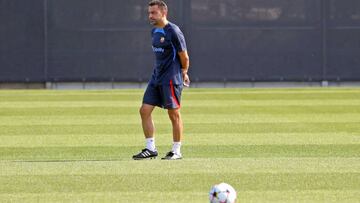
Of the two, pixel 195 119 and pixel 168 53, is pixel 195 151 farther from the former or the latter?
pixel 195 119

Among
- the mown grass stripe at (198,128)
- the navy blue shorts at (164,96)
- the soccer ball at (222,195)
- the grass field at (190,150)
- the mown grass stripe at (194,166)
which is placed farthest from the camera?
the mown grass stripe at (198,128)

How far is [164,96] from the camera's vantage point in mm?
12344

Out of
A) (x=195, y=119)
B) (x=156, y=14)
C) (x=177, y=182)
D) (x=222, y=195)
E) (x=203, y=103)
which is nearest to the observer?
(x=222, y=195)

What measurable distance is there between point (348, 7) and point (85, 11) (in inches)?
275

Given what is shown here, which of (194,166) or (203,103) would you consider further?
(203,103)

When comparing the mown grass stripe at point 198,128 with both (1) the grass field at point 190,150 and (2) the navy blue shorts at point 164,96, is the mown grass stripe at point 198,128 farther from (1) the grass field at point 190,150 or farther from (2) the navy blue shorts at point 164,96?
(2) the navy blue shorts at point 164,96

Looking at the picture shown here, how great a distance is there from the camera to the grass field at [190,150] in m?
9.71

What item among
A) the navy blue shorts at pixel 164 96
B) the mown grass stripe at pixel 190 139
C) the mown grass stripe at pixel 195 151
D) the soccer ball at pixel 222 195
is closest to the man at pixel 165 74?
the navy blue shorts at pixel 164 96

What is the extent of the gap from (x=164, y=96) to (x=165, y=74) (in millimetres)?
249

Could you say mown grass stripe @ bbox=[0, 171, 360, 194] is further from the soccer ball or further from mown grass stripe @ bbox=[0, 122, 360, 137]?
mown grass stripe @ bbox=[0, 122, 360, 137]

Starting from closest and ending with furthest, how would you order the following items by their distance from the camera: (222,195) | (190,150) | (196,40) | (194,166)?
(222,195) < (194,166) < (190,150) < (196,40)

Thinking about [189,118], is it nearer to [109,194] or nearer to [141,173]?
[141,173]

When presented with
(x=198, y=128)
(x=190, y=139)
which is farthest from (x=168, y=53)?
(x=198, y=128)

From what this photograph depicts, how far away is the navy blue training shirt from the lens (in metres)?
12.2
